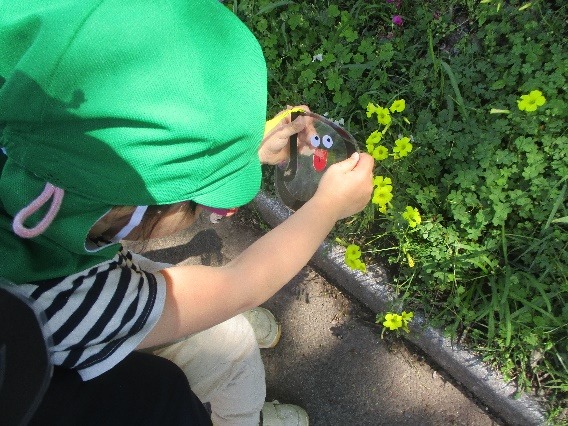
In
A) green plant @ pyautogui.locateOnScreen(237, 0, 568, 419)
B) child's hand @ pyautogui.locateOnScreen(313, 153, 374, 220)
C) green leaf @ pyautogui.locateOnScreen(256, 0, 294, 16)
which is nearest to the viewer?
child's hand @ pyautogui.locateOnScreen(313, 153, 374, 220)

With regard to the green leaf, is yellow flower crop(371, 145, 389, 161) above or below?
below

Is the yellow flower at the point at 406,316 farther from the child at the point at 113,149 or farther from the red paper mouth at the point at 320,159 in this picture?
the child at the point at 113,149

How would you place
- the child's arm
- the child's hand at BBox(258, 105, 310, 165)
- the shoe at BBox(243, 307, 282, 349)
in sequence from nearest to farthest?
the child's arm, the child's hand at BBox(258, 105, 310, 165), the shoe at BBox(243, 307, 282, 349)

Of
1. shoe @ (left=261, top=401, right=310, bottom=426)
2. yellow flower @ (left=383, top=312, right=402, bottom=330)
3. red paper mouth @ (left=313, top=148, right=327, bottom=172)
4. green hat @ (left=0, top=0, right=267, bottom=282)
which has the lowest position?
shoe @ (left=261, top=401, right=310, bottom=426)

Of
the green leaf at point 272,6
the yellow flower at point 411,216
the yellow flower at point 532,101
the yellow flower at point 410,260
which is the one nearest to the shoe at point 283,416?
the yellow flower at point 410,260

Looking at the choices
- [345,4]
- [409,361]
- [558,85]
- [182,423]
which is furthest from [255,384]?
[345,4]

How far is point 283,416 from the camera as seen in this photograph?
2.31 metres

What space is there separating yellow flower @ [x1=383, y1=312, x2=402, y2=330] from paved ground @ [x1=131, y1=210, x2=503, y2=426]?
270mm

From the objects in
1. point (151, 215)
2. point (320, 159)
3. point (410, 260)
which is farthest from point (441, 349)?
point (151, 215)

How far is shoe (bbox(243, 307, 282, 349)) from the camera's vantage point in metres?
2.43

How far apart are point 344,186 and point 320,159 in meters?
0.29

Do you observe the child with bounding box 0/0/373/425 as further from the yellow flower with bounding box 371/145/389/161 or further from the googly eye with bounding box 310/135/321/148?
the yellow flower with bounding box 371/145/389/161

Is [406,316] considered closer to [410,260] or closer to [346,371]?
[410,260]

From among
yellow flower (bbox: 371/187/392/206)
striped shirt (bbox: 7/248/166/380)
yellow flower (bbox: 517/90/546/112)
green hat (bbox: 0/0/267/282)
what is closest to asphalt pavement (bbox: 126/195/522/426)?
yellow flower (bbox: 371/187/392/206)
